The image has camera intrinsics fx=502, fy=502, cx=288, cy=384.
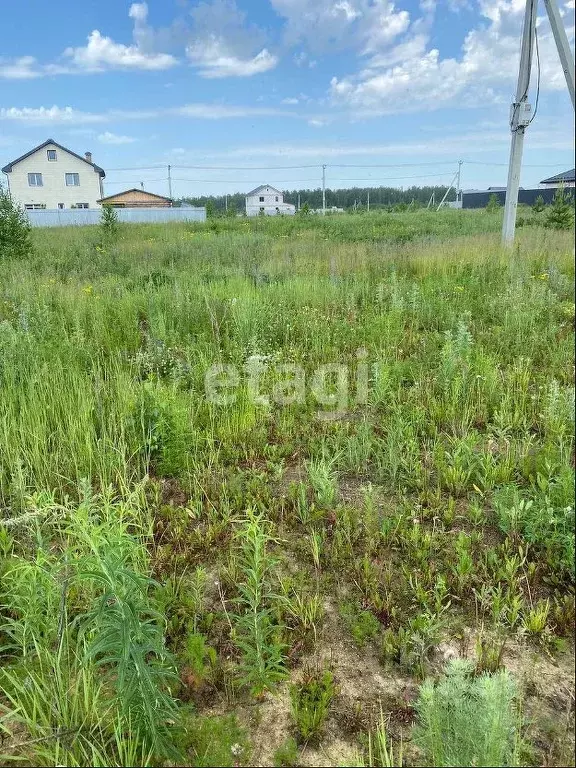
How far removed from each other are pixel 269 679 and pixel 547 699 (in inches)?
35.6

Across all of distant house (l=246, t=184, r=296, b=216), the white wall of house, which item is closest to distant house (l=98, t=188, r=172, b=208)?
the white wall of house

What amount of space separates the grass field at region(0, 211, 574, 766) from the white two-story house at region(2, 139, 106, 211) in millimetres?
46055

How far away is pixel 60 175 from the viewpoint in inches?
1769

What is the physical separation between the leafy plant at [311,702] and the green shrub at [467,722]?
287mm

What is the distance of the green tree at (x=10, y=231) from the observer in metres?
9.98

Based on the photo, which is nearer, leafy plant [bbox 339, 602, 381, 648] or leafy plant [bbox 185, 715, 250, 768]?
leafy plant [bbox 185, 715, 250, 768]

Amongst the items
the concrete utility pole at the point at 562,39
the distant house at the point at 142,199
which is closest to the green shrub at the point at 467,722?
the concrete utility pole at the point at 562,39

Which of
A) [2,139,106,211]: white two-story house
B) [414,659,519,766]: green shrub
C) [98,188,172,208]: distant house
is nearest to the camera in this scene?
[414,659,519,766]: green shrub

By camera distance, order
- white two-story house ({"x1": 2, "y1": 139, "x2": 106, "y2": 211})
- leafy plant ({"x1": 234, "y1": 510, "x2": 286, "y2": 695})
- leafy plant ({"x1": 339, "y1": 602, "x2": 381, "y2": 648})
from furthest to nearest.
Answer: white two-story house ({"x1": 2, "y1": 139, "x2": 106, "y2": 211}) → leafy plant ({"x1": 339, "y1": 602, "x2": 381, "y2": 648}) → leafy plant ({"x1": 234, "y1": 510, "x2": 286, "y2": 695})

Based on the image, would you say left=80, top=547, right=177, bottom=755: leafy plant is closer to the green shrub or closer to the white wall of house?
the green shrub

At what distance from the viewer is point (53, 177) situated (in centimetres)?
4494

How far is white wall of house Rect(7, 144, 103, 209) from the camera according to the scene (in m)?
44.2

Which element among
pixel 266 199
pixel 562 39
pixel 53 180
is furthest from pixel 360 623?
pixel 266 199

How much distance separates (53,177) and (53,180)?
0.88ft
